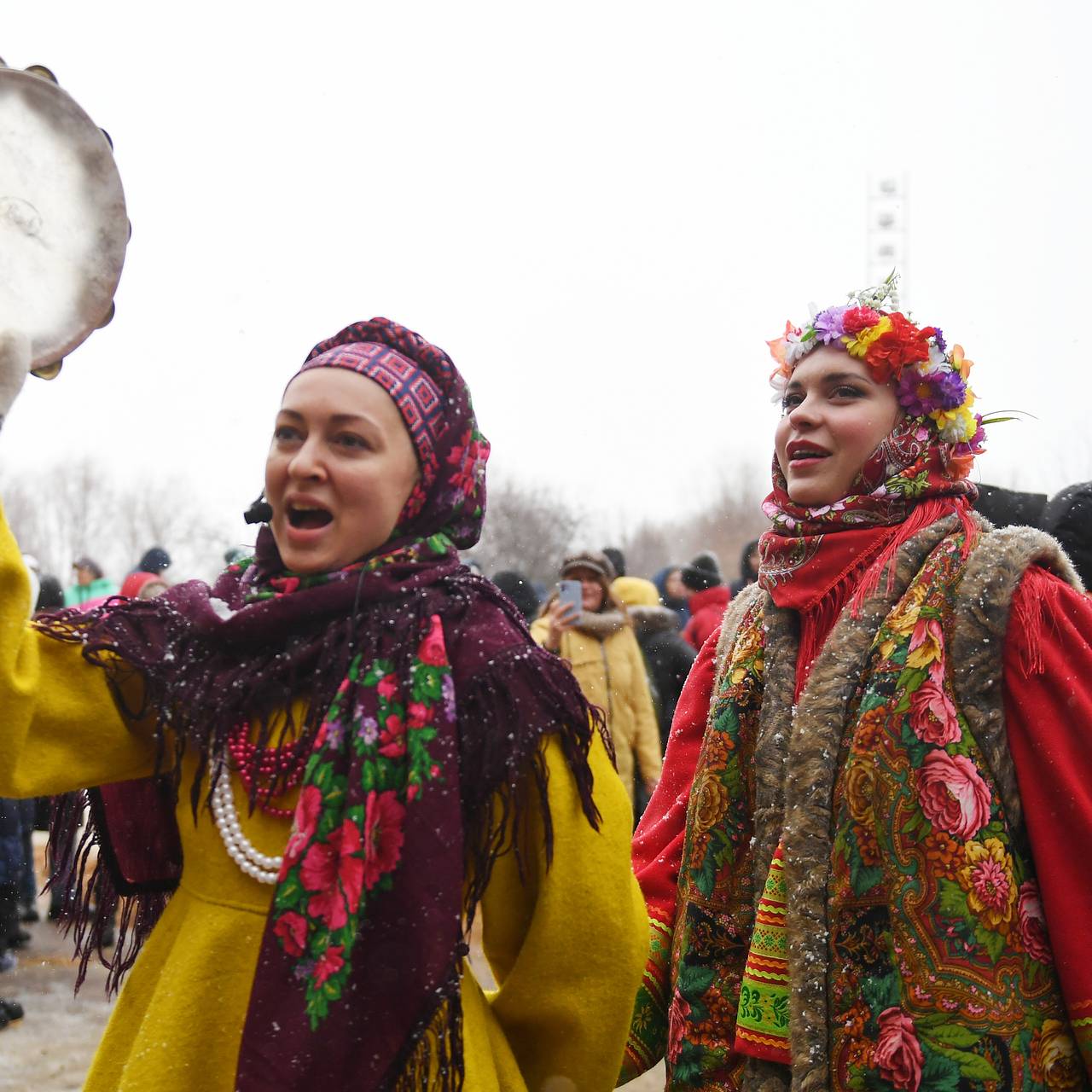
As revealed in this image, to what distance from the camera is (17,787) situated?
6.79 feet

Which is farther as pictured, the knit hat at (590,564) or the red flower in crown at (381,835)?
the knit hat at (590,564)

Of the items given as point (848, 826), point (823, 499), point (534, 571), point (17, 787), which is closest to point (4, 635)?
point (17, 787)

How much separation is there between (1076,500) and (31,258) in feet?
10.1

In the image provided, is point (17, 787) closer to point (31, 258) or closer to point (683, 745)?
point (31, 258)

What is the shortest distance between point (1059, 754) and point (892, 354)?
1.07 meters

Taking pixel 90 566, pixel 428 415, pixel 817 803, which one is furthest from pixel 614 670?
pixel 90 566

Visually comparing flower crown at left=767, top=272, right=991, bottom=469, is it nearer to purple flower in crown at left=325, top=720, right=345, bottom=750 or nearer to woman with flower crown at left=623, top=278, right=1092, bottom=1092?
woman with flower crown at left=623, top=278, right=1092, bottom=1092

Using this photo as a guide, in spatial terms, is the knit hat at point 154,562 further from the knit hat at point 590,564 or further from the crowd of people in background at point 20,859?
the knit hat at point 590,564

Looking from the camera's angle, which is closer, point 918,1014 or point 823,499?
point 918,1014

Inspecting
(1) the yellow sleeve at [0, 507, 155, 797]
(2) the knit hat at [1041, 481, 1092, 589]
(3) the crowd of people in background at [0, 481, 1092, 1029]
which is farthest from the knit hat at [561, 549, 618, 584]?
(1) the yellow sleeve at [0, 507, 155, 797]

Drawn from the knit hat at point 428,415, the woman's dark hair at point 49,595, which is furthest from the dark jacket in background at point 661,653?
the knit hat at point 428,415

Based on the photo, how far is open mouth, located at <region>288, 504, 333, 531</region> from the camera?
2266 mm

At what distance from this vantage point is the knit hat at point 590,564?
24.6ft

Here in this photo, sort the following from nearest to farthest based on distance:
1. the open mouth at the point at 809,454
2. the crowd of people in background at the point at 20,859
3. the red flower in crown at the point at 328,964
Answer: the red flower in crown at the point at 328,964 < the open mouth at the point at 809,454 < the crowd of people in background at the point at 20,859
